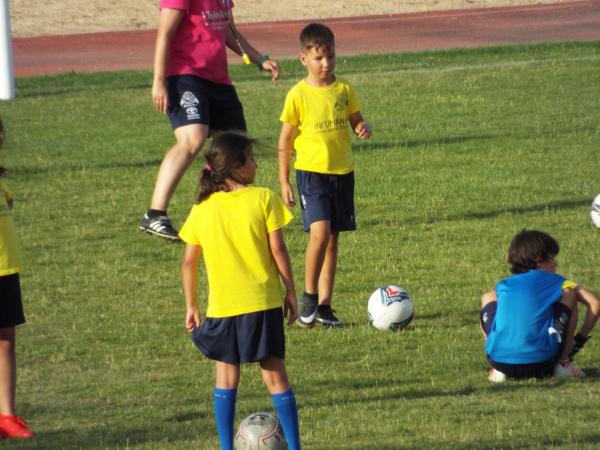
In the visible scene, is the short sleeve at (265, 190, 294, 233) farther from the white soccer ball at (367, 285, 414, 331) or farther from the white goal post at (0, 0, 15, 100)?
the white goal post at (0, 0, 15, 100)

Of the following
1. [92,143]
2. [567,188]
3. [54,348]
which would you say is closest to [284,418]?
[54,348]

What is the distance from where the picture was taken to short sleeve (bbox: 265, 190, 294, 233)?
5.52 m

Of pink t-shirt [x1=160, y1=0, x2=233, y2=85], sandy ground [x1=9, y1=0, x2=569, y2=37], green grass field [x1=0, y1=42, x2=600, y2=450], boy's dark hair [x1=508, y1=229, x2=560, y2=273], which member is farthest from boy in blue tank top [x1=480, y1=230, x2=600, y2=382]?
sandy ground [x1=9, y1=0, x2=569, y2=37]

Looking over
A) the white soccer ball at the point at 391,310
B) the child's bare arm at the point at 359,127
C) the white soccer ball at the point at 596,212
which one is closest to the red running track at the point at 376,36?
the white soccer ball at the point at 596,212

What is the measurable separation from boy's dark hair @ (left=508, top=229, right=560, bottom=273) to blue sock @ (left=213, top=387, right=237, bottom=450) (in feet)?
6.60

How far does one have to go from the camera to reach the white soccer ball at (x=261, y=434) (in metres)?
5.61

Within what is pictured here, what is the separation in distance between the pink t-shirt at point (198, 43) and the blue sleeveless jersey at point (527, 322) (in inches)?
127

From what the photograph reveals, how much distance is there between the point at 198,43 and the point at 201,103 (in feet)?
1.43

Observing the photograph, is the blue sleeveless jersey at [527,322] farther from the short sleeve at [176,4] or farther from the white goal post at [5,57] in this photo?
the white goal post at [5,57]

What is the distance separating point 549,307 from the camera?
6770mm

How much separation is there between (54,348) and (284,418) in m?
2.84

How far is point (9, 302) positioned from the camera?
245 inches

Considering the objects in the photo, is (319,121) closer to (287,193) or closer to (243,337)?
(287,193)

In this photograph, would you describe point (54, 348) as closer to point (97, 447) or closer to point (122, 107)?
point (97, 447)
